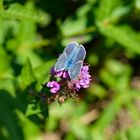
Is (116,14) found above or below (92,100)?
above

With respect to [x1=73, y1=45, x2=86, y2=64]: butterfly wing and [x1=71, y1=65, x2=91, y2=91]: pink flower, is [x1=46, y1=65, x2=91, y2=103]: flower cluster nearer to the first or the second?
[x1=71, y1=65, x2=91, y2=91]: pink flower

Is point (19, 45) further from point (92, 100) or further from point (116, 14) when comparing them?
point (92, 100)

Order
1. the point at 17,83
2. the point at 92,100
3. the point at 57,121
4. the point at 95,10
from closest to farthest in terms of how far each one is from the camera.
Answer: the point at 17,83 < the point at 95,10 < the point at 57,121 < the point at 92,100

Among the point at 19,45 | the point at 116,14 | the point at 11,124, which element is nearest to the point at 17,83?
the point at 11,124

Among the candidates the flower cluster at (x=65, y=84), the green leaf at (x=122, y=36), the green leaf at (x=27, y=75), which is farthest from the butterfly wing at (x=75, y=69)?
the green leaf at (x=122, y=36)

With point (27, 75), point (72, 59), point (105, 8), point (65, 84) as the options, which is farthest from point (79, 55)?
point (105, 8)

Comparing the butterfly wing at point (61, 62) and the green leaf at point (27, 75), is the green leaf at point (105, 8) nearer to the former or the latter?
the green leaf at point (27, 75)

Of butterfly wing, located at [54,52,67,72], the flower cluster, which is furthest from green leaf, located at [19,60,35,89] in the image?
butterfly wing, located at [54,52,67,72]
